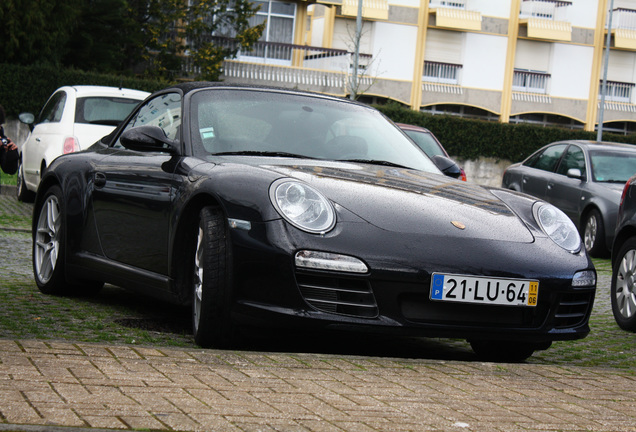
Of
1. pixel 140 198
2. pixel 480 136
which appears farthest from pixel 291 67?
pixel 140 198

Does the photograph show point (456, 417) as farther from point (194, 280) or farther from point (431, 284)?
point (194, 280)

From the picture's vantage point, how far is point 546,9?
50.0 metres

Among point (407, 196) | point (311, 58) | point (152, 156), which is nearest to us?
point (407, 196)

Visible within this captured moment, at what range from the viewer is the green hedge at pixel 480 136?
36497 mm

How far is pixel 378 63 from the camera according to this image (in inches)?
1827

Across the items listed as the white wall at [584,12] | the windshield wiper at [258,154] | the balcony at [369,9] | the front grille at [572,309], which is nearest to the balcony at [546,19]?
the white wall at [584,12]

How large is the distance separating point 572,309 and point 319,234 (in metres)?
1.41

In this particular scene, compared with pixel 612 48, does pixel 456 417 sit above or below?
below

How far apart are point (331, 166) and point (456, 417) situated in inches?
90.1

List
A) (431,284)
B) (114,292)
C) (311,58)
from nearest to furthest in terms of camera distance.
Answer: (431,284), (114,292), (311,58)

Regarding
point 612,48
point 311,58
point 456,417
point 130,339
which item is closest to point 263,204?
→ point 130,339

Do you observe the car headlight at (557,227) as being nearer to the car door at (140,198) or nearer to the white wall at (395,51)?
the car door at (140,198)

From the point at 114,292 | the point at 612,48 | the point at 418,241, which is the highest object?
the point at 612,48

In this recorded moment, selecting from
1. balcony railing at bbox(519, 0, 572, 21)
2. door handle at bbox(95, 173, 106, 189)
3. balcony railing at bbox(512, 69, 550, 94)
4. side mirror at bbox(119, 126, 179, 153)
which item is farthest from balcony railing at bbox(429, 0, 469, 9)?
side mirror at bbox(119, 126, 179, 153)
